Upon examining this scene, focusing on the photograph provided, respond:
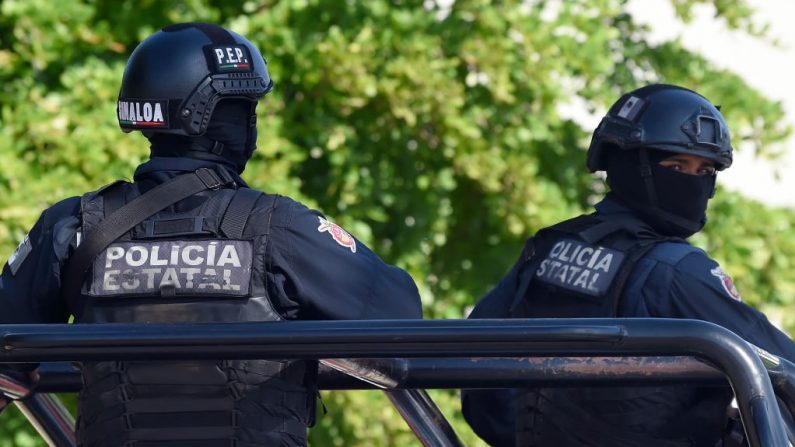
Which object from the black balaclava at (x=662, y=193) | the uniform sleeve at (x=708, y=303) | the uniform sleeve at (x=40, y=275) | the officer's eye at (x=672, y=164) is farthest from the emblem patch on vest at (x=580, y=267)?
the uniform sleeve at (x=40, y=275)

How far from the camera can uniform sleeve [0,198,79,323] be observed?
3.03 m

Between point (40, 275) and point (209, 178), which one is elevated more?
point (209, 178)

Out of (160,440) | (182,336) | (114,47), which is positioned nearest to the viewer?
(182,336)

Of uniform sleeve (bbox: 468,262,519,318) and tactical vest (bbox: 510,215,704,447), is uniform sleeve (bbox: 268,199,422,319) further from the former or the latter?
uniform sleeve (bbox: 468,262,519,318)

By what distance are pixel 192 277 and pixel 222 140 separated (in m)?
0.44

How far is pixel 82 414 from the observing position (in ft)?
9.76

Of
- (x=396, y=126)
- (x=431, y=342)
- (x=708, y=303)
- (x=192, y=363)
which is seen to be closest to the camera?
(x=431, y=342)

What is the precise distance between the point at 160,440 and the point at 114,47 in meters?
4.32

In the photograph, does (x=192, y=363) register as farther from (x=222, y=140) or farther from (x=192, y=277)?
(x=222, y=140)

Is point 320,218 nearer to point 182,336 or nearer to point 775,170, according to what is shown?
point 182,336

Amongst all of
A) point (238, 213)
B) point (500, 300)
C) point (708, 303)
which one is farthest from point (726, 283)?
point (238, 213)

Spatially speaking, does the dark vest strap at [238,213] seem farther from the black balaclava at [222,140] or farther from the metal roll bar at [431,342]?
the metal roll bar at [431,342]

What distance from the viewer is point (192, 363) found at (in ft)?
9.14

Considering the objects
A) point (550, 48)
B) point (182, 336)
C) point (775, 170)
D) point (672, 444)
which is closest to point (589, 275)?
point (672, 444)
